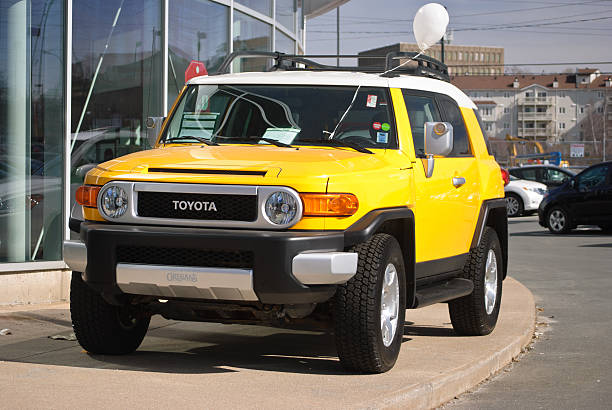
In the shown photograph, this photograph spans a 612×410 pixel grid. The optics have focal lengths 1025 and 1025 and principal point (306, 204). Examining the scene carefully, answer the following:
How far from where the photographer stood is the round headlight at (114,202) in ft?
21.0

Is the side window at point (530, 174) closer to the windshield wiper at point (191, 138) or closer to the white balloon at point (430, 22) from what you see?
the white balloon at point (430, 22)

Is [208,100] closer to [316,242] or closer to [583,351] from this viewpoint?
[316,242]

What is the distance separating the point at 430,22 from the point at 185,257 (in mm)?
3788

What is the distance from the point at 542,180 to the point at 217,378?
30284 mm

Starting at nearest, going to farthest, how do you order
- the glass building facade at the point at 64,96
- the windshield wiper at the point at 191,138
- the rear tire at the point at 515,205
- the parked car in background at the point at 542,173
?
the windshield wiper at the point at 191,138
the glass building facade at the point at 64,96
the rear tire at the point at 515,205
the parked car in background at the point at 542,173

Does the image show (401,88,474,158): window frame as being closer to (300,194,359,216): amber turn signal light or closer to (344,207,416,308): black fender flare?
→ (344,207,416,308): black fender flare

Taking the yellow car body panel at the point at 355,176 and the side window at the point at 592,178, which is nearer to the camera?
the yellow car body panel at the point at 355,176

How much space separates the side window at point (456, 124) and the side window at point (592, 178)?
1579 cm

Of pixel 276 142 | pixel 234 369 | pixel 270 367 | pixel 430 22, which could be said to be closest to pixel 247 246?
pixel 234 369

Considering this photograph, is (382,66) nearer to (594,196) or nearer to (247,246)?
(247,246)

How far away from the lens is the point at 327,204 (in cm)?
614

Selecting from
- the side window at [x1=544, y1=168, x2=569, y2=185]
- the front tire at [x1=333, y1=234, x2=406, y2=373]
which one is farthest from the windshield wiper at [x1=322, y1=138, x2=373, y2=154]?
the side window at [x1=544, y1=168, x2=569, y2=185]

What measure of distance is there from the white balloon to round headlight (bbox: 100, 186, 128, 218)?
367 centimetres

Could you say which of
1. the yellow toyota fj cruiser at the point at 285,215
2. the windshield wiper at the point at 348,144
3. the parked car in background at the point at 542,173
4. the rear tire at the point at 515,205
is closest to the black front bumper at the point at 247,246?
Answer: the yellow toyota fj cruiser at the point at 285,215
